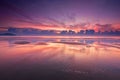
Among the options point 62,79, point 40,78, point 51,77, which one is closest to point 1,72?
point 40,78

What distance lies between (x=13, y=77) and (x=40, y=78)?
218cm

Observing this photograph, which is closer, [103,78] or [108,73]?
[103,78]

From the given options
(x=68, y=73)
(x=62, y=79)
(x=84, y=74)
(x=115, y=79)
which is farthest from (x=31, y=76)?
(x=115, y=79)

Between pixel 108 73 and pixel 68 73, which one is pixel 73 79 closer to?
pixel 68 73

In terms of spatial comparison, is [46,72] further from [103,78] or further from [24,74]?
[103,78]

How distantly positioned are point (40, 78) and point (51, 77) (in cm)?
91

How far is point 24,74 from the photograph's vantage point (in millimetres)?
10148

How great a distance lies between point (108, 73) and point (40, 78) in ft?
20.6

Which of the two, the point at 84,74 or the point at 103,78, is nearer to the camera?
the point at 103,78

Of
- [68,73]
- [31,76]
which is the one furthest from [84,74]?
[31,76]

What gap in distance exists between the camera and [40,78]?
9445 millimetres

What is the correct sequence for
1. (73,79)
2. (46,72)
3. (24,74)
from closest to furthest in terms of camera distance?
(73,79) → (24,74) → (46,72)

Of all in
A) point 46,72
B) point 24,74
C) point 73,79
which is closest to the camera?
point 73,79

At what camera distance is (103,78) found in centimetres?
970
